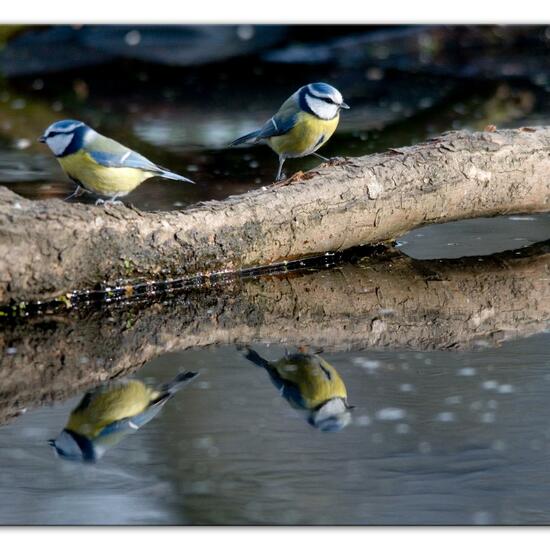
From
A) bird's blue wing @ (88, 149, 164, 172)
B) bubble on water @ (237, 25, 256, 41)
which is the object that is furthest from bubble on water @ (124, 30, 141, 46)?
bird's blue wing @ (88, 149, 164, 172)

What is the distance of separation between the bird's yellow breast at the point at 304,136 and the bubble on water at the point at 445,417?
147cm

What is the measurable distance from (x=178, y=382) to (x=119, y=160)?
35.6 inches

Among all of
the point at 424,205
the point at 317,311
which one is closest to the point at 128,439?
the point at 317,311

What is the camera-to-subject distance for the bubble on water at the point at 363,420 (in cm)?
265

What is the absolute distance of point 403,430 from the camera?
2.60 meters

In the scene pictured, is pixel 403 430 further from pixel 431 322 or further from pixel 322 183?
pixel 322 183

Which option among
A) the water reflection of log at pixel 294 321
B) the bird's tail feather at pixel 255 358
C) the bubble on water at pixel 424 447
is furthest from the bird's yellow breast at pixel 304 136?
the bubble on water at pixel 424 447

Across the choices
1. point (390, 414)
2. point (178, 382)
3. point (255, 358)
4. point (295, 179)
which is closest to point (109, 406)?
point (178, 382)

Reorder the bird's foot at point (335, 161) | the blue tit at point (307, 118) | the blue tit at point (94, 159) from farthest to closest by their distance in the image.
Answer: the bird's foot at point (335, 161) < the blue tit at point (307, 118) < the blue tit at point (94, 159)

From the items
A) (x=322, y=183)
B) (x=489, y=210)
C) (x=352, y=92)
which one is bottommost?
(x=352, y=92)

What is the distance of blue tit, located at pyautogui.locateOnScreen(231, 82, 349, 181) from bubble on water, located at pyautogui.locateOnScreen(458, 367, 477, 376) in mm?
1075

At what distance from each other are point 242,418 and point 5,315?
104 centimetres

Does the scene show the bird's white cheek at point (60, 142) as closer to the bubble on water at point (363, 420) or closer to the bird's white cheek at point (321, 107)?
the bird's white cheek at point (321, 107)

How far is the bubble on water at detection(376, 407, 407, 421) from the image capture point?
269 cm
